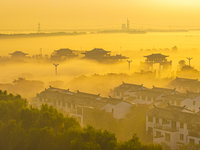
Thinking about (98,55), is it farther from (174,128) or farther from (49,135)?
(49,135)

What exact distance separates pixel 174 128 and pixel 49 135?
790cm

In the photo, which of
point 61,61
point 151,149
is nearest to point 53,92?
point 151,149

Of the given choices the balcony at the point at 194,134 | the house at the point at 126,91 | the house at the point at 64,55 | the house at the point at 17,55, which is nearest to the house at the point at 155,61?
the house at the point at 64,55

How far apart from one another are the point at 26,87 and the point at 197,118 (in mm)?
20932

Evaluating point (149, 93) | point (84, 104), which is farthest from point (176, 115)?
point (149, 93)

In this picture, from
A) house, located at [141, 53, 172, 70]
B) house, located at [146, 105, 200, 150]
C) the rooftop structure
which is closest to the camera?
house, located at [146, 105, 200, 150]

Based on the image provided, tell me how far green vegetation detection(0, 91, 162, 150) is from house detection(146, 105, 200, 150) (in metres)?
5.75

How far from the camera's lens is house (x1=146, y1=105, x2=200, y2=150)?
17531 mm

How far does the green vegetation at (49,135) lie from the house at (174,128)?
575 centimetres

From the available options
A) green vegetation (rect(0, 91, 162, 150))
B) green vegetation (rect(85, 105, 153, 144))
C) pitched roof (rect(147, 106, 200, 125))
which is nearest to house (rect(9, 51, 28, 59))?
green vegetation (rect(85, 105, 153, 144))

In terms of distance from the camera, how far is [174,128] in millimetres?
18266

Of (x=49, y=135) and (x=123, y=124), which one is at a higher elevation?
(x=49, y=135)

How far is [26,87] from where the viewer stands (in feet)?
115

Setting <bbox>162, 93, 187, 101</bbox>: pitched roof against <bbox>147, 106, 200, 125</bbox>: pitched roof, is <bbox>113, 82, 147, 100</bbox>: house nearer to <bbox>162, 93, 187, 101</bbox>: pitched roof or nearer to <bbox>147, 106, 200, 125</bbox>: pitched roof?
<bbox>162, 93, 187, 101</bbox>: pitched roof
